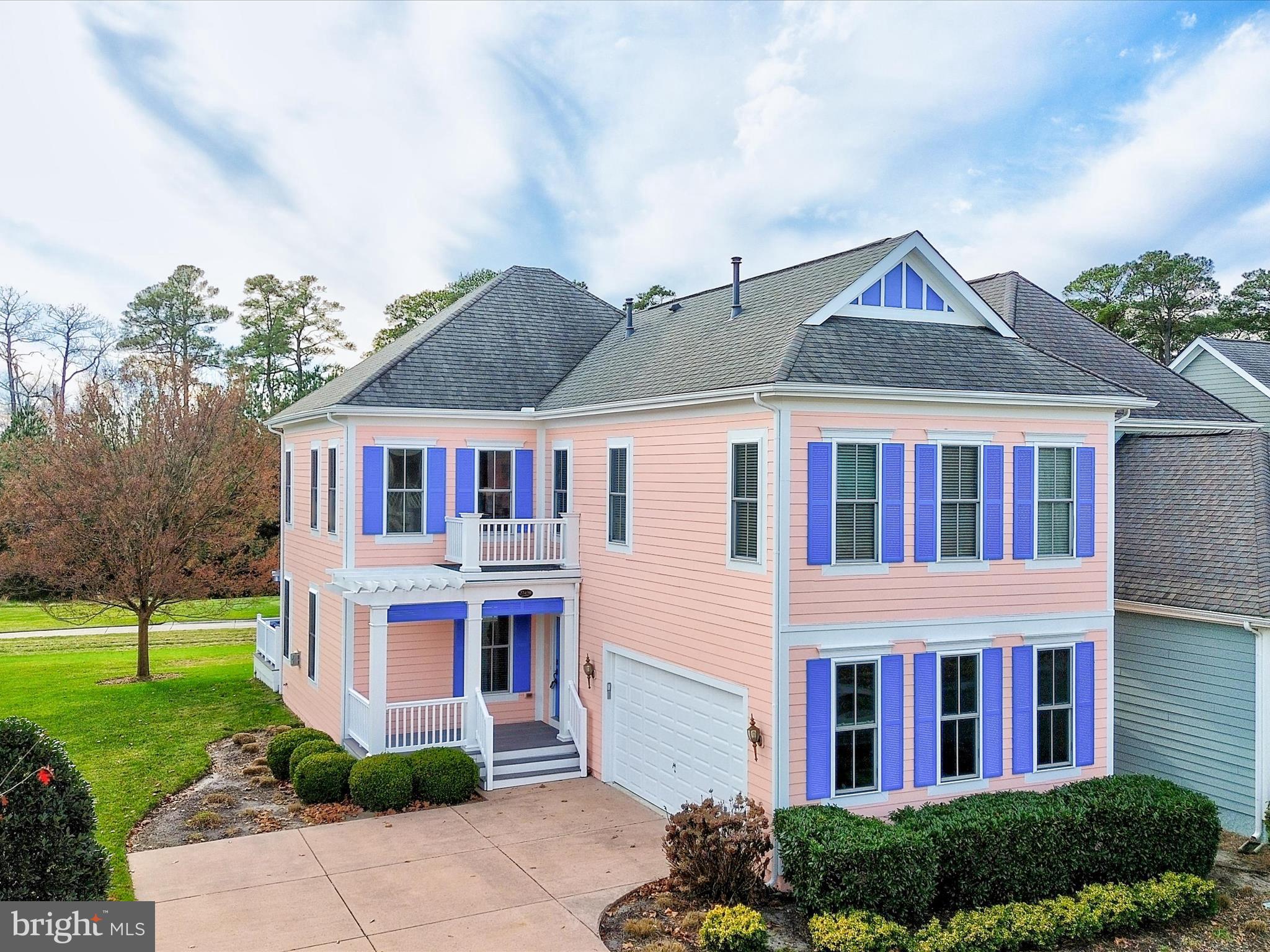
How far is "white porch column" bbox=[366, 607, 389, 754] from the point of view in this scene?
48.2ft

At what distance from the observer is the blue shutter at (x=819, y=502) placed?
11.3 meters

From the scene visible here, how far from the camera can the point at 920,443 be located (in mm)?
11883

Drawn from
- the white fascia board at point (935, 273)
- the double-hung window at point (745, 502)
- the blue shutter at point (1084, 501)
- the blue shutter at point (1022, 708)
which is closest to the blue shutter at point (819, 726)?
the double-hung window at point (745, 502)

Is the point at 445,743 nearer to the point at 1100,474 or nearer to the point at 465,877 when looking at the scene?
the point at 465,877

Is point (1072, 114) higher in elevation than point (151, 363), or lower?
higher

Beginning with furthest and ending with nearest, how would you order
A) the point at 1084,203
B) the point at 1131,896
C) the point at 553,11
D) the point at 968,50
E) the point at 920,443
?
1. the point at 1084,203
2. the point at 553,11
3. the point at 968,50
4. the point at 920,443
5. the point at 1131,896

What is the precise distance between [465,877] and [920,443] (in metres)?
7.89

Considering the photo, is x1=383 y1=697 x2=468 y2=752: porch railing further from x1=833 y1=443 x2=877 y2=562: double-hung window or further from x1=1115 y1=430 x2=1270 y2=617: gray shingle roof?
x1=1115 y1=430 x2=1270 y2=617: gray shingle roof

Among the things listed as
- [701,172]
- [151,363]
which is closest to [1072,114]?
[701,172]

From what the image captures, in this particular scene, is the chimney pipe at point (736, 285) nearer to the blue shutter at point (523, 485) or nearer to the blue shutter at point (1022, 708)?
the blue shutter at point (523, 485)

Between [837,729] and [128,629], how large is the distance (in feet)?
101

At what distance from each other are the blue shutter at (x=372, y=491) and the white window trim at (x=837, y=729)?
8.94m

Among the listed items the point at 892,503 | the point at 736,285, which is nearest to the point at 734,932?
the point at 892,503

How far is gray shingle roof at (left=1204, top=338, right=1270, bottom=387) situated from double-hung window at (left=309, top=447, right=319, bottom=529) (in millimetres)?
21230
